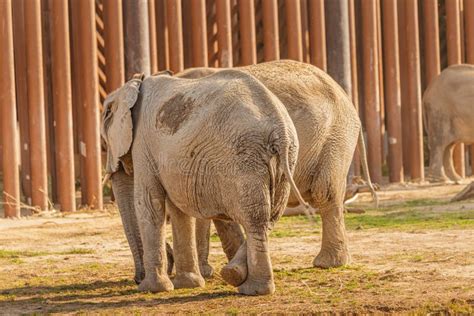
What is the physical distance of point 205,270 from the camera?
9125mm

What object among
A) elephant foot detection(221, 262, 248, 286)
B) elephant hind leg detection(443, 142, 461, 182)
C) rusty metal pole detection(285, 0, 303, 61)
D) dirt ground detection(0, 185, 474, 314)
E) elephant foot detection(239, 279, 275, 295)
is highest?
rusty metal pole detection(285, 0, 303, 61)

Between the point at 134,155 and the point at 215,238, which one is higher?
the point at 134,155

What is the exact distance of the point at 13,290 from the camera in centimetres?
879

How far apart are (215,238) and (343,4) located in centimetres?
590

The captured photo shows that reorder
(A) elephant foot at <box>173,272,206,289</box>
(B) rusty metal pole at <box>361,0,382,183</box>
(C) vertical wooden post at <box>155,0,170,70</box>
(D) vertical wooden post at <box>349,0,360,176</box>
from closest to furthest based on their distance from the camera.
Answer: (A) elephant foot at <box>173,272,206,289</box>
(C) vertical wooden post at <box>155,0,170,70</box>
(D) vertical wooden post at <box>349,0,360,176</box>
(B) rusty metal pole at <box>361,0,382,183</box>

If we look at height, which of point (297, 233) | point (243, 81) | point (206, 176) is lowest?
point (297, 233)

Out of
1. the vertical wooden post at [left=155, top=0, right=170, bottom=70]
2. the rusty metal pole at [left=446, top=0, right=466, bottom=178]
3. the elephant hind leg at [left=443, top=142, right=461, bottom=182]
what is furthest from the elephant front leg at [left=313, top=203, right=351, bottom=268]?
the rusty metal pole at [left=446, top=0, right=466, bottom=178]

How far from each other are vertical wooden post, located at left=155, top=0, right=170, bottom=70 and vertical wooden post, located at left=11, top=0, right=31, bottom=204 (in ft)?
6.25

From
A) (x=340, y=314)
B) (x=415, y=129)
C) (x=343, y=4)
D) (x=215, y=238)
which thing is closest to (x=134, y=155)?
(x=340, y=314)

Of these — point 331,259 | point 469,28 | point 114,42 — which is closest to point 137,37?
point 114,42

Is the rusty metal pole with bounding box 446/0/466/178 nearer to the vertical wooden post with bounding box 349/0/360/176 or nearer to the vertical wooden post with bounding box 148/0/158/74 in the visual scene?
the vertical wooden post with bounding box 349/0/360/176

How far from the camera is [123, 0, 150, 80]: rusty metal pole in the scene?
14.9m

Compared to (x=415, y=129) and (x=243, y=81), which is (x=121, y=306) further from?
(x=415, y=129)

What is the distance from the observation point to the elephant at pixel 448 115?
17391 mm
